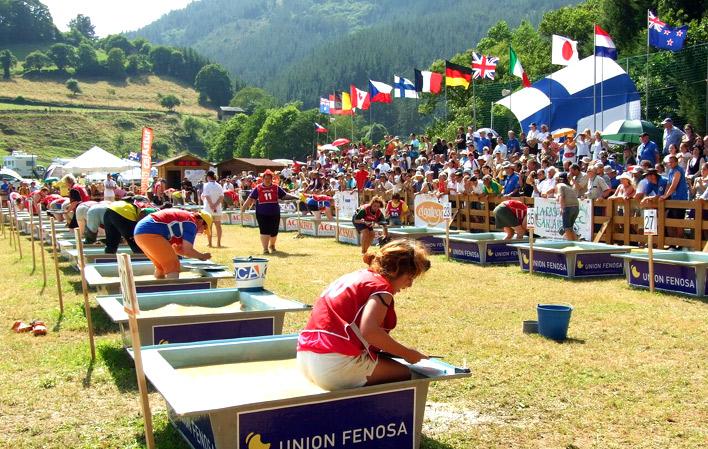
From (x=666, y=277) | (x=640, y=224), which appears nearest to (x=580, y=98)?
(x=640, y=224)

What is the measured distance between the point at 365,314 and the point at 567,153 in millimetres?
17402

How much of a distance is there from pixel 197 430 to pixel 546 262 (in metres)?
9.81

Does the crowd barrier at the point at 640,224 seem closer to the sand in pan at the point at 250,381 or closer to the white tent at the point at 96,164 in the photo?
the sand in pan at the point at 250,381

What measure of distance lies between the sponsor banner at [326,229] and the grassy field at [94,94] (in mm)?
147479

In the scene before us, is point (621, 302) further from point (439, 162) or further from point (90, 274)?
point (439, 162)

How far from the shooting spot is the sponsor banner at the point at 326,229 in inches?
912

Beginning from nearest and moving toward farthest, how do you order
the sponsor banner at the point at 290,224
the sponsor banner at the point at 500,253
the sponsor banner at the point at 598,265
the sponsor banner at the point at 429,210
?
the sponsor banner at the point at 598,265
the sponsor banner at the point at 500,253
the sponsor banner at the point at 429,210
the sponsor banner at the point at 290,224

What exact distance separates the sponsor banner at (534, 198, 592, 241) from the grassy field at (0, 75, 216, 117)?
155574 mm

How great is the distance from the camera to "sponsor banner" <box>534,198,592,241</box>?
54.4ft

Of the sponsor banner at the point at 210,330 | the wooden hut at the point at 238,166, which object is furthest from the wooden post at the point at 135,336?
the wooden hut at the point at 238,166

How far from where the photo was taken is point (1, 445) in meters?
5.45

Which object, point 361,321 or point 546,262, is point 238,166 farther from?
point 361,321

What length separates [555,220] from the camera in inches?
658

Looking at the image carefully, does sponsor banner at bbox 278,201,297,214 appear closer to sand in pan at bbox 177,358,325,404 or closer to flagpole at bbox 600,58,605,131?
flagpole at bbox 600,58,605,131
